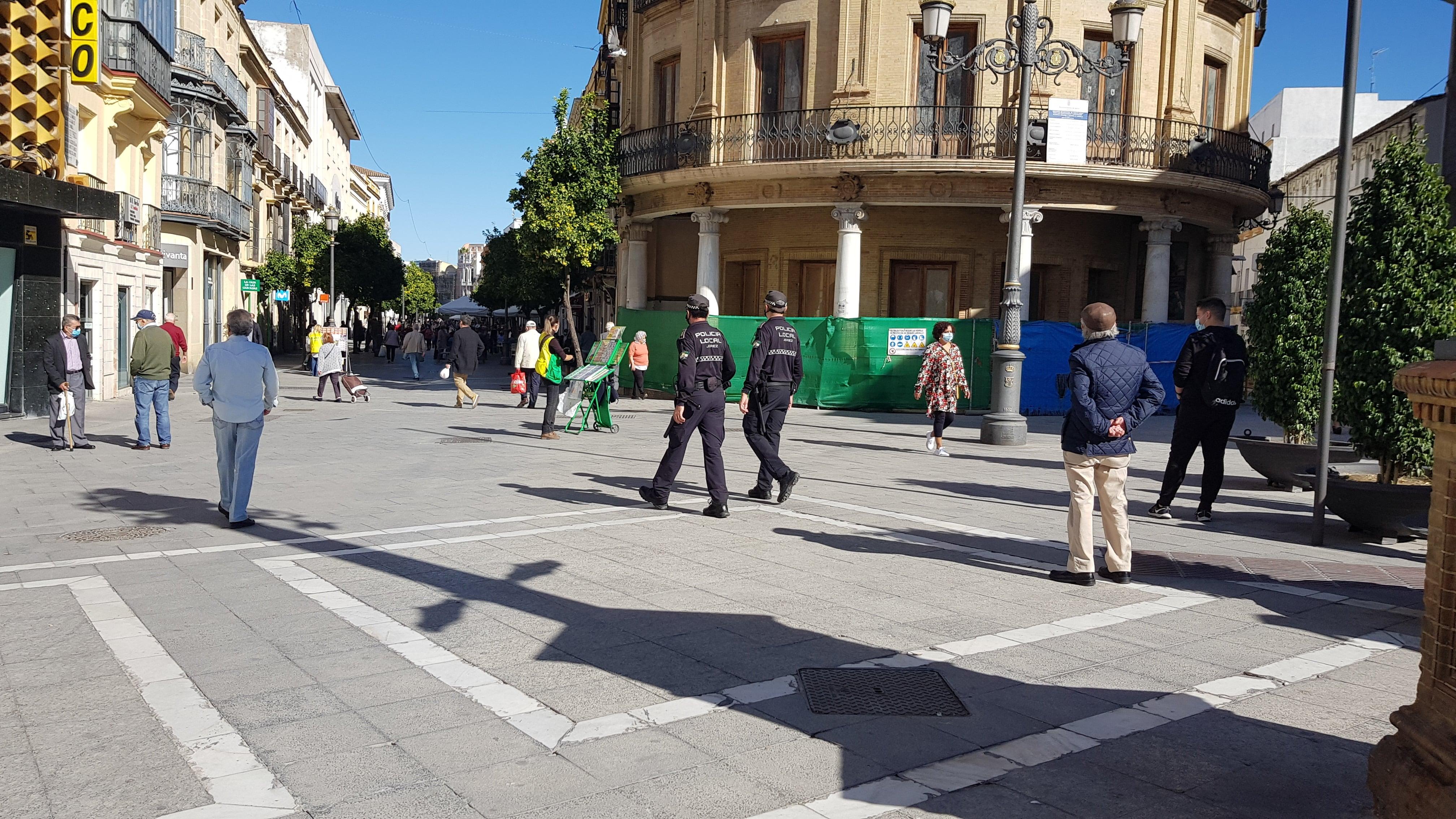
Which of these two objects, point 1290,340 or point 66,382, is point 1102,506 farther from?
point 66,382

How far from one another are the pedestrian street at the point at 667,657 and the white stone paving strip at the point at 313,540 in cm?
4

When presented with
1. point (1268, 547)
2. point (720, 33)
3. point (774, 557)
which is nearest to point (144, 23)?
point (720, 33)

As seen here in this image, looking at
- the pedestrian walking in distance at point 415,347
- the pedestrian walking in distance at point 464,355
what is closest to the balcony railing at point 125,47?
the pedestrian walking in distance at point 464,355

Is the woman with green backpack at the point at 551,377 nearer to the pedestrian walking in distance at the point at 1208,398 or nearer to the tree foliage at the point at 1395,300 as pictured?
the pedestrian walking in distance at the point at 1208,398

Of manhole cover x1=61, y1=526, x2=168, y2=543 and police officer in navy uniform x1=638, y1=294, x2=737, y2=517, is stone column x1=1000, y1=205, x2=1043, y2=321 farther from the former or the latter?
manhole cover x1=61, y1=526, x2=168, y2=543

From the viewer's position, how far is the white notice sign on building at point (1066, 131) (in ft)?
72.3

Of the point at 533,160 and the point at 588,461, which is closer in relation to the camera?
the point at 588,461

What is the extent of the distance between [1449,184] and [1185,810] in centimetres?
696

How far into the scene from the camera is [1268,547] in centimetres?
880

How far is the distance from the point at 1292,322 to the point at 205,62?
3232cm

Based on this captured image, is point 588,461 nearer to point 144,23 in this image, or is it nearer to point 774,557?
point 774,557

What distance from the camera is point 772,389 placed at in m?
10.3

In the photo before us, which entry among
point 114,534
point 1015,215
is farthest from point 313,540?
point 1015,215

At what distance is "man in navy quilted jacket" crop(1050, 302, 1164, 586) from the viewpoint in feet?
23.2
